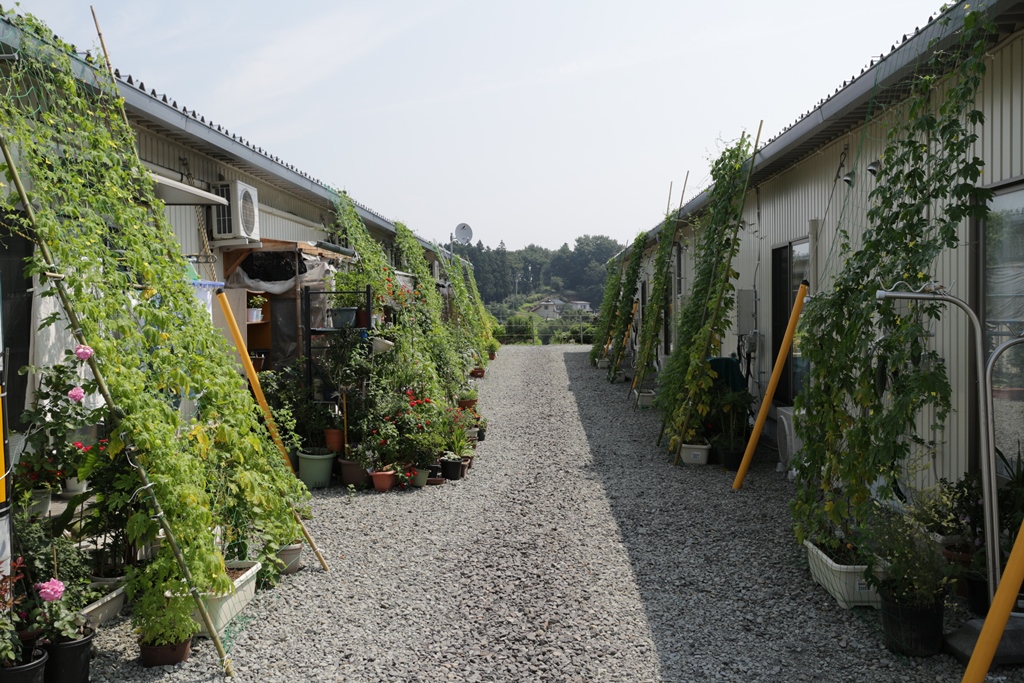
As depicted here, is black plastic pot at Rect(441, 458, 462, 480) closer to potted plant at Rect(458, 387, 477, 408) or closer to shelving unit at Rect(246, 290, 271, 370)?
potted plant at Rect(458, 387, 477, 408)

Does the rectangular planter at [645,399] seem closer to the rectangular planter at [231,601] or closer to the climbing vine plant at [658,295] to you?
the climbing vine plant at [658,295]

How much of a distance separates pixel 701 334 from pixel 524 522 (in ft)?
9.44

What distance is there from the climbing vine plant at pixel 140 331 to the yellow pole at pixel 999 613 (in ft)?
10.1

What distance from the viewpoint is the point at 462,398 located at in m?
9.70

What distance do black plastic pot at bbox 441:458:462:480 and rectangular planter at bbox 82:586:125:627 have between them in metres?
3.55

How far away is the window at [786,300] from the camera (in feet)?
→ 25.7

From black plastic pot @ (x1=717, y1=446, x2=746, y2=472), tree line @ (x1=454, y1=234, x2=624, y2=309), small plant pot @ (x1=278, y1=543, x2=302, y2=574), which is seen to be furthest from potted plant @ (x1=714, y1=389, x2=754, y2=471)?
tree line @ (x1=454, y1=234, x2=624, y2=309)

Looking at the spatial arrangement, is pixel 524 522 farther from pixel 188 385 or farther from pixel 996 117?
pixel 996 117

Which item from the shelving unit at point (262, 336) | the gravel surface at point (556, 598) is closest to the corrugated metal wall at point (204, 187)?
the shelving unit at point (262, 336)

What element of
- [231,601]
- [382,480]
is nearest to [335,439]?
[382,480]

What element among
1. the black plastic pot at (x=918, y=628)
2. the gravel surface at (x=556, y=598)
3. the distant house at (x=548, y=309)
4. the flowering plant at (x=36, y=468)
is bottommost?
the gravel surface at (x=556, y=598)

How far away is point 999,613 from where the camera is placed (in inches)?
106

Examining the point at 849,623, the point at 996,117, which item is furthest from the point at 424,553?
the point at 996,117

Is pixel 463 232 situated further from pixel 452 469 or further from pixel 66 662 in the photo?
pixel 66 662
